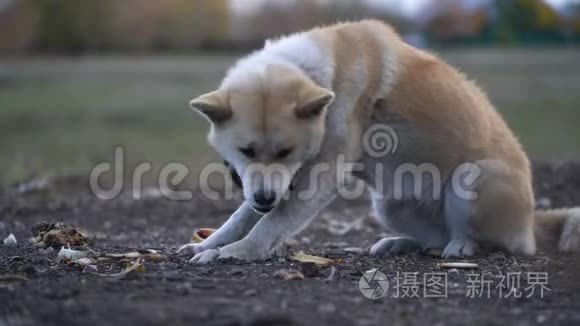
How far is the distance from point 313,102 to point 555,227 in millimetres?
2375

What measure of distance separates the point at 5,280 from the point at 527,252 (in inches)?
137

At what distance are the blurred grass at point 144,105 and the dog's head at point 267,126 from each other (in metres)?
6.30

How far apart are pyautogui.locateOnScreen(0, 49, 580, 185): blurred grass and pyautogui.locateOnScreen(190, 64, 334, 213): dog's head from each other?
630 centimetres

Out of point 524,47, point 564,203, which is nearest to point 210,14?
point 524,47

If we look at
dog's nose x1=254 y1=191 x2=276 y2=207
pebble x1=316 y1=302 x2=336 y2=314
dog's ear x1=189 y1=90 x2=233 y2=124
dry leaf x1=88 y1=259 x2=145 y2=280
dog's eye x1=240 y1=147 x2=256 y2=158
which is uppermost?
dog's ear x1=189 y1=90 x2=233 y2=124

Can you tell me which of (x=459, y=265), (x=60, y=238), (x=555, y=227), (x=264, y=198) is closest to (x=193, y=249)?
(x=264, y=198)

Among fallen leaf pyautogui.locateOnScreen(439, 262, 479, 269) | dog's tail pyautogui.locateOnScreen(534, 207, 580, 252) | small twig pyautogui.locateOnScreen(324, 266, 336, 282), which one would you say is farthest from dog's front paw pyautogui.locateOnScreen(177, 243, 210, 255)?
dog's tail pyautogui.locateOnScreen(534, 207, 580, 252)

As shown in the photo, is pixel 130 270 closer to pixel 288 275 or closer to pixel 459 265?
pixel 288 275

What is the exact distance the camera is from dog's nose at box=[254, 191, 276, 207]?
5008 millimetres

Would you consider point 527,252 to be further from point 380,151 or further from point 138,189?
point 138,189

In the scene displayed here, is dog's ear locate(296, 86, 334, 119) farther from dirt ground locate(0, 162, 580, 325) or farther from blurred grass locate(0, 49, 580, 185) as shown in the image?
blurred grass locate(0, 49, 580, 185)

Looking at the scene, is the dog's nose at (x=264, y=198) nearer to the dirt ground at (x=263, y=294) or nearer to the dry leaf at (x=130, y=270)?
the dirt ground at (x=263, y=294)

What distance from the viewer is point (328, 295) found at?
423 centimetres

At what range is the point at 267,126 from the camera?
5.10 m
